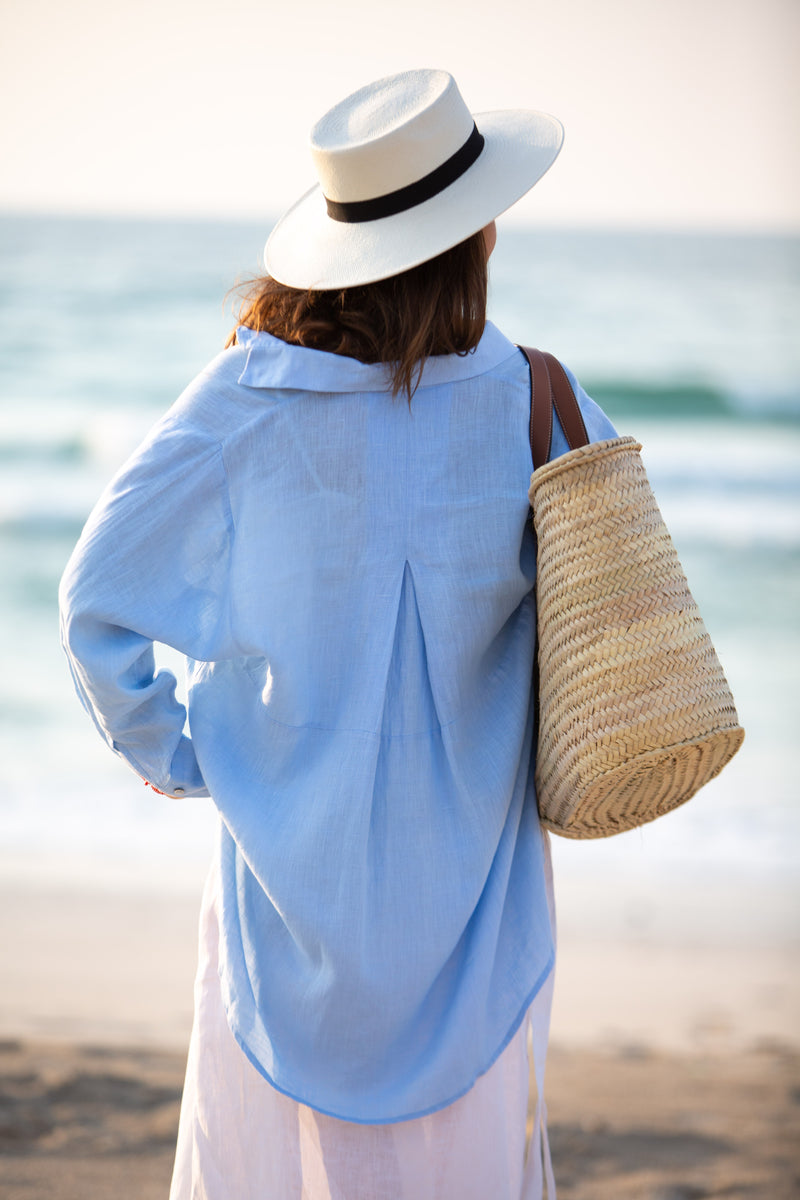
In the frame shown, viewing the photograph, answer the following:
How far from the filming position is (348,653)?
4.20ft

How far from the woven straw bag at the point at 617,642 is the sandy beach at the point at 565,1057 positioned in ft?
5.04

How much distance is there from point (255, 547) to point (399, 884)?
423mm

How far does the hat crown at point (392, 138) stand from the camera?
3.96 ft

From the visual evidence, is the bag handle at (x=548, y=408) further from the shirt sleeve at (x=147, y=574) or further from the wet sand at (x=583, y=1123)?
the wet sand at (x=583, y=1123)

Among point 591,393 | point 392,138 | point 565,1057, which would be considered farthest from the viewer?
point 591,393

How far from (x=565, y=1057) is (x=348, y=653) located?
2.09 meters

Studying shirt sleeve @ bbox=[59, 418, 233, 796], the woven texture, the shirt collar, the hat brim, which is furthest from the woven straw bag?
shirt sleeve @ bbox=[59, 418, 233, 796]

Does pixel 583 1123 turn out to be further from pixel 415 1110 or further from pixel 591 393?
pixel 591 393

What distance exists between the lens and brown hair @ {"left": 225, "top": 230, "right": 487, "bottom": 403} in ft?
4.00

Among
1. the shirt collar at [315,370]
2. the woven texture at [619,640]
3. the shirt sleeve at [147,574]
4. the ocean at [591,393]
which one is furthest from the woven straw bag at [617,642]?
the ocean at [591,393]

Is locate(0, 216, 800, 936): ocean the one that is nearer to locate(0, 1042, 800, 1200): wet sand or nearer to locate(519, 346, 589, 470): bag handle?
locate(0, 1042, 800, 1200): wet sand

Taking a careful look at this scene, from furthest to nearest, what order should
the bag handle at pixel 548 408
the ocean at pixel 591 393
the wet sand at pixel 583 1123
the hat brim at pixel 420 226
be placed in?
the ocean at pixel 591 393 → the wet sand at pixel 583 1123 → the bag handle at pixel 548 408 → the hat brim at pixel 420 226

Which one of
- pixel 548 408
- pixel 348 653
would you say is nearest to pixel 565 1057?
pixel 348 653

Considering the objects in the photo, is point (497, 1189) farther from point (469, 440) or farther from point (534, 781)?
point (469, 440)
